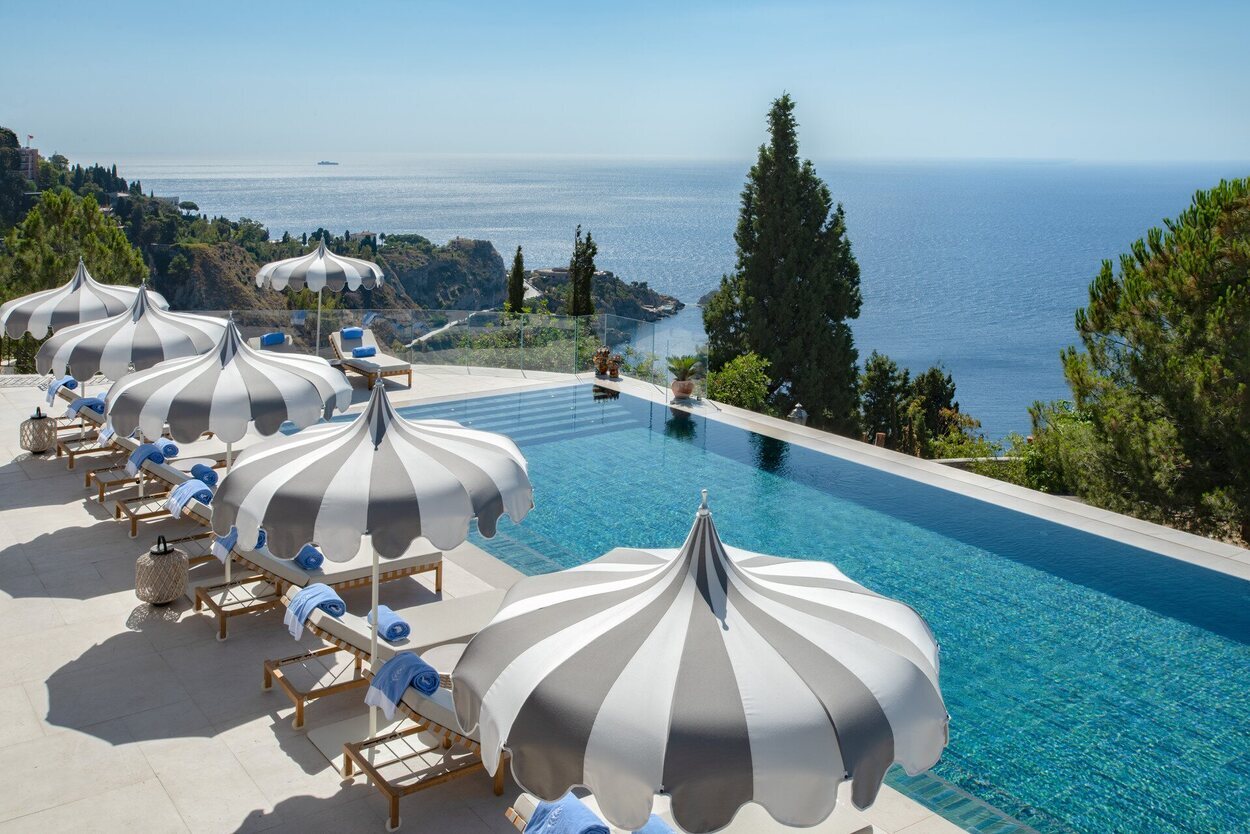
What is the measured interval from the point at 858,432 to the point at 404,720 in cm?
2783

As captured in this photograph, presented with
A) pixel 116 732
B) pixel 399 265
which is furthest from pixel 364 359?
pixel 399 265

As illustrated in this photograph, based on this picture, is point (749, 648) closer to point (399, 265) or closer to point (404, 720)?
point (404, 720)

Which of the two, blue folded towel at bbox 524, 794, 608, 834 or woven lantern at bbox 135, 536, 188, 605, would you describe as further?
woven lantern at bbox 135, 536, 188, 605

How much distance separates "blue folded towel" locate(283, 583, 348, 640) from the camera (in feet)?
24.2

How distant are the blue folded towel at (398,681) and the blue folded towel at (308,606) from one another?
122cm

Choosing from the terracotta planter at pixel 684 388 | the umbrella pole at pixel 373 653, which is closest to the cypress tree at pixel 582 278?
the terracotta planter at pixel 684 388

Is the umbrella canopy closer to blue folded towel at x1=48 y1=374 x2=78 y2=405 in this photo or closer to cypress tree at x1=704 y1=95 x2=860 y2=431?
blue folded towel at x1=48 y1=374 x2=78 y2=405

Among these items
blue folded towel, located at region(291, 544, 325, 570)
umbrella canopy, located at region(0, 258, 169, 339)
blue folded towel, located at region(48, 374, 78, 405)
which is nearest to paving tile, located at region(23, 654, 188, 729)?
blue folded towel, located at region(291, 544, 325, 570)

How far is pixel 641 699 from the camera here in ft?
12.4

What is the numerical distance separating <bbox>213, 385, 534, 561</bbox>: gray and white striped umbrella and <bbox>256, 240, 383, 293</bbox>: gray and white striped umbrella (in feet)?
35.8

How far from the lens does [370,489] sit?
6.03 m

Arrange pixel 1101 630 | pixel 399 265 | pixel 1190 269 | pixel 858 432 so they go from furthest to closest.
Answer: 1. pixel 399 265
2. pixel 858 432
3. pixel 1190 269
4. pixel 1101 630

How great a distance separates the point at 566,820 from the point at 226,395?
5.17 m

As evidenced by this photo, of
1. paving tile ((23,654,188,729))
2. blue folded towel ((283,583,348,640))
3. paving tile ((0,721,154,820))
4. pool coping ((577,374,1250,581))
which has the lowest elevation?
paving tile ((23,654,188,729))
